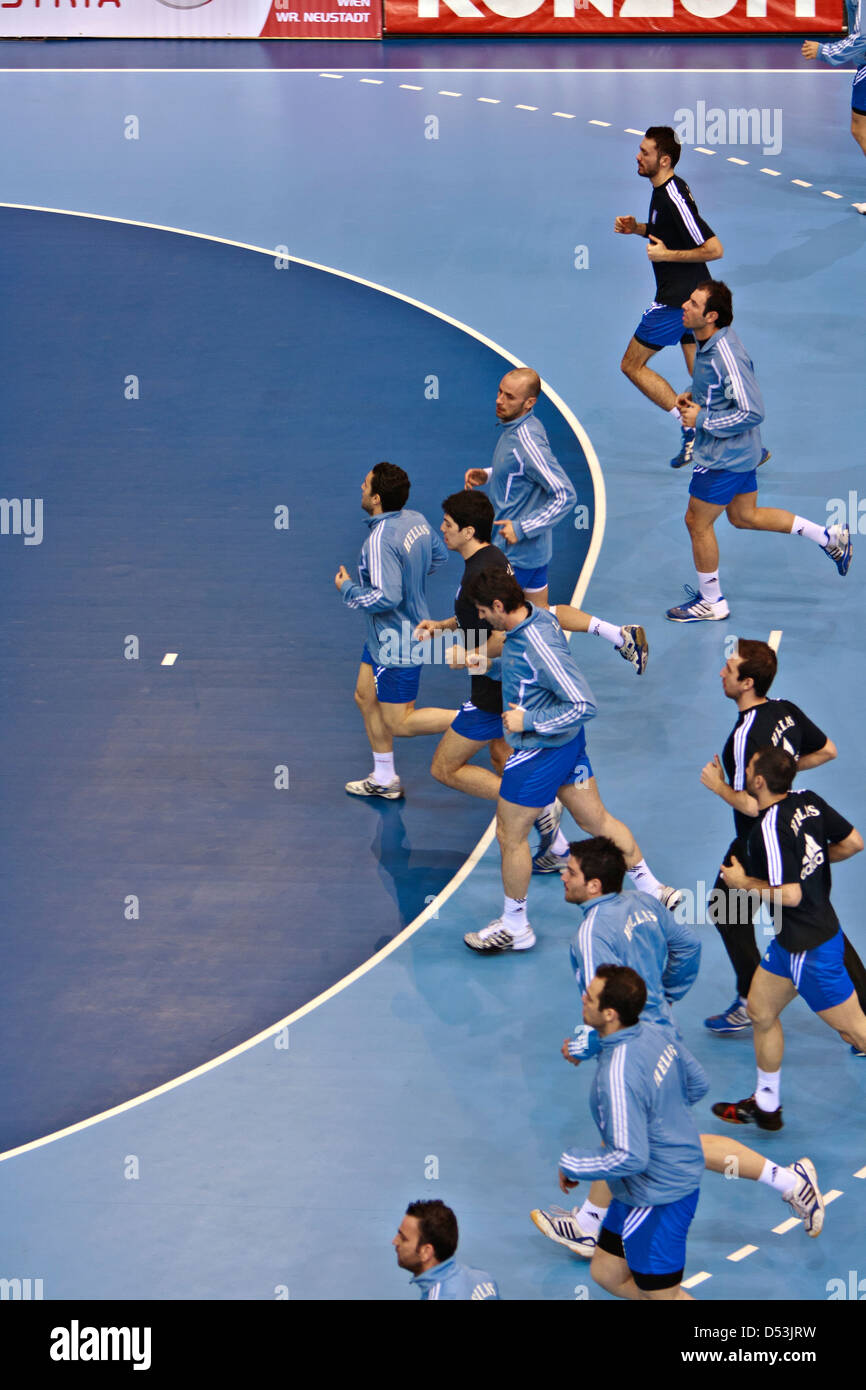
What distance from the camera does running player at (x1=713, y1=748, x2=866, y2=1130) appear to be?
8078 mm

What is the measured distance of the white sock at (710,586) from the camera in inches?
511

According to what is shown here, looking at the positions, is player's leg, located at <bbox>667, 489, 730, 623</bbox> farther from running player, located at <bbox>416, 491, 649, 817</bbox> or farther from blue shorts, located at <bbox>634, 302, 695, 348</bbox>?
running player, located at <bbox>416, 491, 649, 817</bbox>

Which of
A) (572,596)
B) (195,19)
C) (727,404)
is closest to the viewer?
(727,404)

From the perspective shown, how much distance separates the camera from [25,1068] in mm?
9242

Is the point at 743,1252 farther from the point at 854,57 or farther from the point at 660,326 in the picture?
the point at 854,57

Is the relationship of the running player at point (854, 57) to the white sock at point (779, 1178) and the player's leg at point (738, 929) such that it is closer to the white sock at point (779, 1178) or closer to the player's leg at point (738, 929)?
the player's leg at point (738, 929)

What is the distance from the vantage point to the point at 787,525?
12867 mm

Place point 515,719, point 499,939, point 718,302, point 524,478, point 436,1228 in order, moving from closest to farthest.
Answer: point 436,1228 → point 515,719 → point 499,939 → point 524,478 → point 718,302

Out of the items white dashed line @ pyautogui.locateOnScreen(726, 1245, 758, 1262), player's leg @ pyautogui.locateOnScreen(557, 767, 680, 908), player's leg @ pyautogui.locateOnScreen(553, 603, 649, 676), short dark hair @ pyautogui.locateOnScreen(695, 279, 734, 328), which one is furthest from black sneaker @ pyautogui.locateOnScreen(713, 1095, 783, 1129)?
short dark hair @ pyautogui.locateOnScreen(695, 279, 734, 328)

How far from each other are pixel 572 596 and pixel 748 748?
16.1 feet

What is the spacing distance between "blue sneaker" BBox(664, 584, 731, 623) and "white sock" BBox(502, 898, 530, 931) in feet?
12.3

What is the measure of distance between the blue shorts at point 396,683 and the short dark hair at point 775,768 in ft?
10.5

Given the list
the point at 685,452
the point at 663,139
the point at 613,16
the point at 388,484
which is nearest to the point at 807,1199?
the point at 388,484
